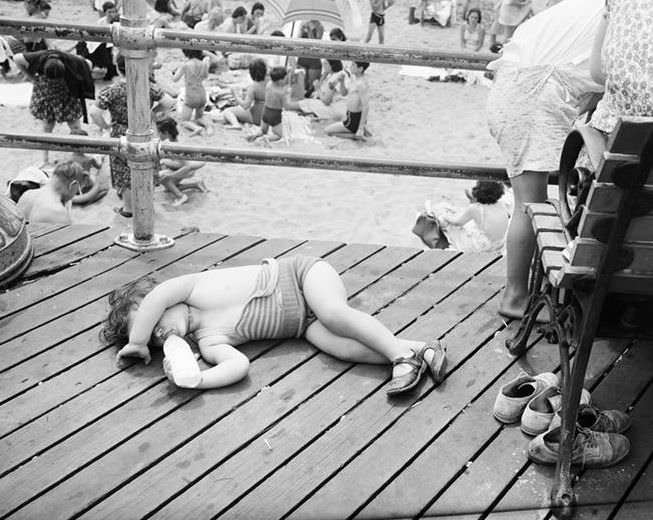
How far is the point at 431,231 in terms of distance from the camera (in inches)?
262

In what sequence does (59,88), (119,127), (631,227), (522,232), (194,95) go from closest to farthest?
(631,227)
(522,232)
(119,127)
(59,88)
(194,95)

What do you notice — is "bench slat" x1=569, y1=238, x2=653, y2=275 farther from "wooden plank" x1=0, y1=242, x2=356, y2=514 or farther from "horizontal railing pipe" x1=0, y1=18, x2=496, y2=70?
"horizontal railing pipe" x1=0, y1=18, x2=496, y2=70

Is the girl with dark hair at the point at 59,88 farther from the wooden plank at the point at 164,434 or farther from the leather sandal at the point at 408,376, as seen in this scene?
the leather sandal at the point at 408,376

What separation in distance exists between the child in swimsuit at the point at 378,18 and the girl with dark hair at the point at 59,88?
19.4 feet

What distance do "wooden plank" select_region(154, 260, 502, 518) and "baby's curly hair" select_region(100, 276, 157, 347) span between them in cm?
71

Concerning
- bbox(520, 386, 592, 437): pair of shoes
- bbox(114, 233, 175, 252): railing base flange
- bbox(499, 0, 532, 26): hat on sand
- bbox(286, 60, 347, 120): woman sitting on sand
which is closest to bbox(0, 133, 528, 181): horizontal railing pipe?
bbox(114, 233, 175, 252): railing base flange

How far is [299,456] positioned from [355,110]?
7741 mm

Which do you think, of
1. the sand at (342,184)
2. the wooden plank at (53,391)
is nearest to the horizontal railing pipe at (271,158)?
the wooden plank at (53,391)

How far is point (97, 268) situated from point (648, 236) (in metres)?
2.19

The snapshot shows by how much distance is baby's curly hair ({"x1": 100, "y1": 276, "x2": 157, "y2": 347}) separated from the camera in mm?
3002

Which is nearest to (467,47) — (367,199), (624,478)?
(367,199)

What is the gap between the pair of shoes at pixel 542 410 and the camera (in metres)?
2.64

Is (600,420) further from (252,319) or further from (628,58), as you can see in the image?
(252,319)

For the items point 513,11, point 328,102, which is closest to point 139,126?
point 328,102
